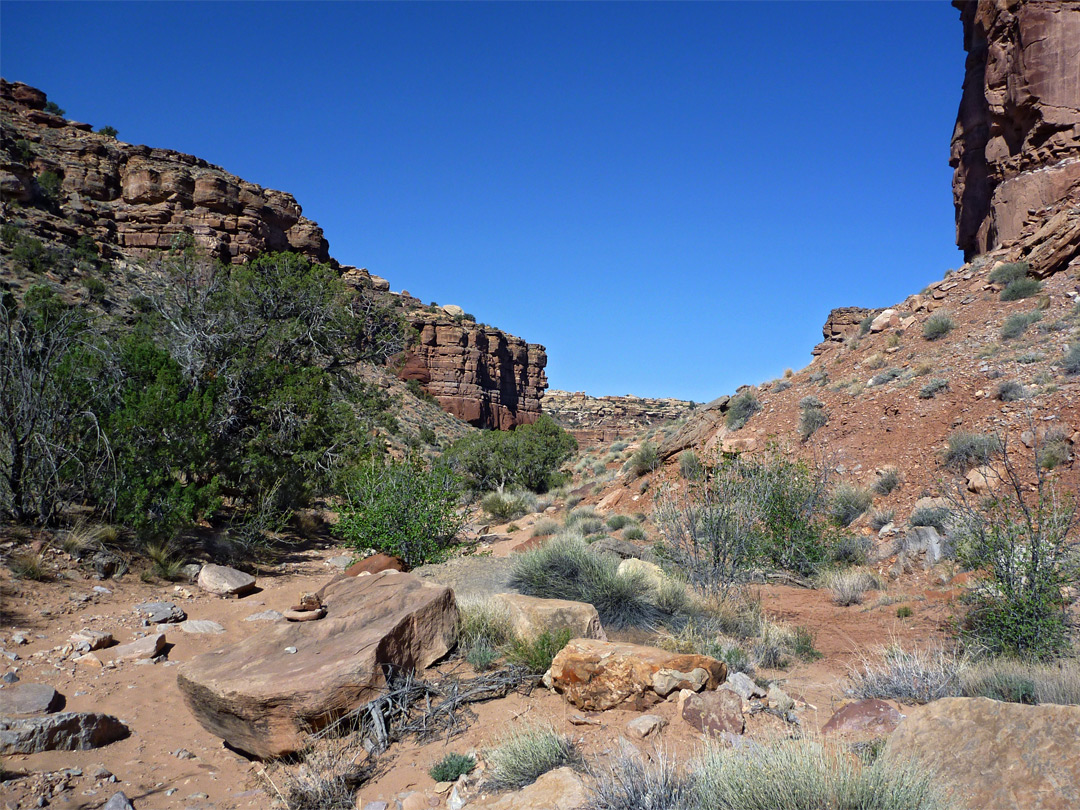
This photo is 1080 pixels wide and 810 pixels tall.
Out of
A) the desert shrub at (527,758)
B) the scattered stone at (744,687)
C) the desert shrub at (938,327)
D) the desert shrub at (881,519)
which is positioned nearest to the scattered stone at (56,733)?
the desert shrub at (527,758)

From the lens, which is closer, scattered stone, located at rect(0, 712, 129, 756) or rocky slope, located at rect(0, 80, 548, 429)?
scattered stone, located at rect(0, 712, 129, 756)

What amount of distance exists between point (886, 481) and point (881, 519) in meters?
1.21

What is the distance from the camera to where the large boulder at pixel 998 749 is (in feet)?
9.72

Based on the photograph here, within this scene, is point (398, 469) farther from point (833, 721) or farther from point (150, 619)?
point (833, 721)

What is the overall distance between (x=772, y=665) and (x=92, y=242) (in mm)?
43091

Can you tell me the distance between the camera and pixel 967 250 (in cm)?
2483

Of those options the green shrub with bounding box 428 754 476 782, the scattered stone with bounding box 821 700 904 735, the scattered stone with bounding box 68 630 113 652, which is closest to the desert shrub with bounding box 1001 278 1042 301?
the scattered stone with bounding box 821 700 904 735

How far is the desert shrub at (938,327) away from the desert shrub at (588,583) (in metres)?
13.1

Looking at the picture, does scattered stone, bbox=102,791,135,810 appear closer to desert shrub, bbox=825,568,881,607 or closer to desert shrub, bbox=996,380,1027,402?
desert shrub, bbox=825,568,881,607

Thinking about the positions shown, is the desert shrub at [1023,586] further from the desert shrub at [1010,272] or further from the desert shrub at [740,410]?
the desert shrub at [1010,272]

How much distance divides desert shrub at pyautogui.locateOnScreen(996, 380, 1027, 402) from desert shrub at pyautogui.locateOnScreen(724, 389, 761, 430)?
6.19 meters

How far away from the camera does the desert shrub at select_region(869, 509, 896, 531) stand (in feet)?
37.9

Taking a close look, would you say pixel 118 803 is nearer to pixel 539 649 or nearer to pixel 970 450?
pixel 539 649

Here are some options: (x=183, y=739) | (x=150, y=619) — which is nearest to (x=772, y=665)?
(x=183, y=739)
